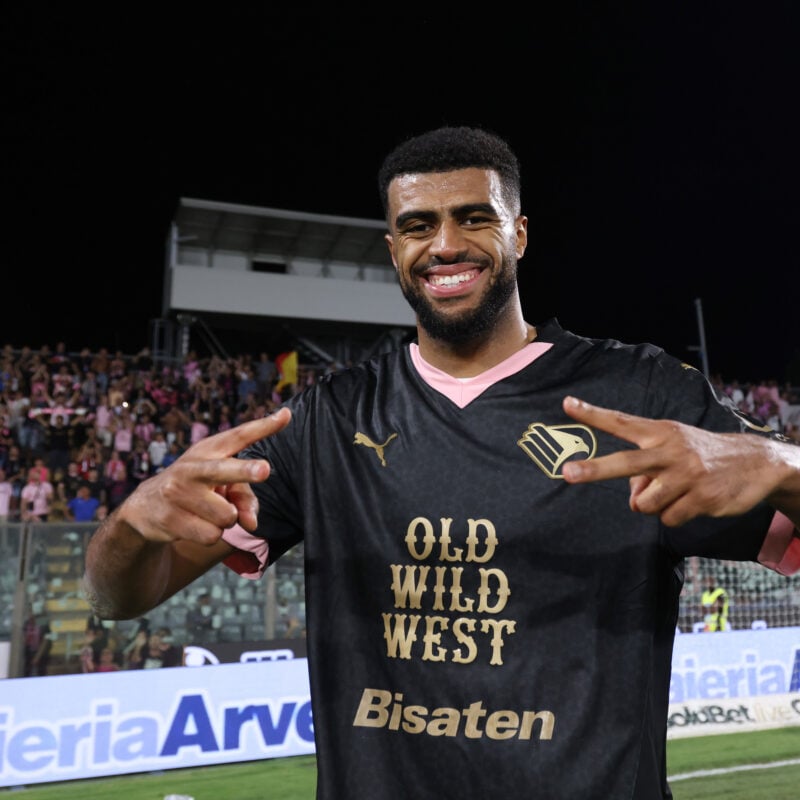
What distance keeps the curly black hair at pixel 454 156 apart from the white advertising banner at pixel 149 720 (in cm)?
607

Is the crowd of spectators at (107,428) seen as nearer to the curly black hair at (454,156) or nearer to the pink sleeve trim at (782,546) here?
the curly black hair at (454,156)

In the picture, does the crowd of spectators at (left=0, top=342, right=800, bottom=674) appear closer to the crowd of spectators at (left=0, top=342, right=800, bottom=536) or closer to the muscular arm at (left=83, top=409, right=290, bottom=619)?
the crowd of spectators at (left=0, top=342, right=800, bottom=536)

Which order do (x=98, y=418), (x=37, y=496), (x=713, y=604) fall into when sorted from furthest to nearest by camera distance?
(x=98, y=418) → (x=37, y=496) → (x=713, y=604)

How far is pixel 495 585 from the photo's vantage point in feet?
6.24

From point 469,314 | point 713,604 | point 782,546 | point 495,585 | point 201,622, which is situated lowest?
point 201,622

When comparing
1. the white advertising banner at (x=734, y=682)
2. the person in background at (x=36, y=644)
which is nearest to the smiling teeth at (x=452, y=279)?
the person in background at (x=36, y=644)

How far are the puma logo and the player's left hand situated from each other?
0.68 meters

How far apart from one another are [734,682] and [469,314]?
28.4 feet

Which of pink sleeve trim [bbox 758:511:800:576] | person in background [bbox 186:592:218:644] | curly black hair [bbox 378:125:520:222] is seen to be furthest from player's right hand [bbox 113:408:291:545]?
person in background [bbox 186:592:218:644]

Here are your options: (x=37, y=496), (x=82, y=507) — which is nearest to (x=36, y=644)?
(x=82, y=507)

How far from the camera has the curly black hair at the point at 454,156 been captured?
7.09ft

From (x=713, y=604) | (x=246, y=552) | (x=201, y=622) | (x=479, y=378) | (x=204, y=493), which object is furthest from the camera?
(x=713, y=604)

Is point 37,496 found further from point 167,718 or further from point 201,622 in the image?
point 167,718

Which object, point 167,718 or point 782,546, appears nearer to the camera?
point 782,546
